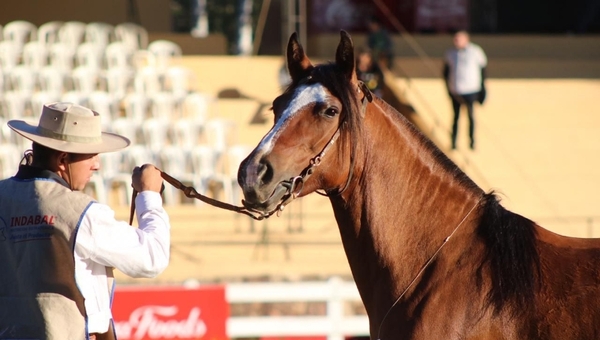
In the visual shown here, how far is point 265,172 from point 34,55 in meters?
12.1

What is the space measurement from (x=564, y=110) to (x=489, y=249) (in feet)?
45.9

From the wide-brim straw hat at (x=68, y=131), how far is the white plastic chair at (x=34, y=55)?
38.5 ft

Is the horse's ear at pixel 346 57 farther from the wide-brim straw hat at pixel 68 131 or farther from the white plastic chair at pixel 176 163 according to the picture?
the white plastic chair at pixel 176 163

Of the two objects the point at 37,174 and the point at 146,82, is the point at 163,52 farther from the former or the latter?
the point at 37,174

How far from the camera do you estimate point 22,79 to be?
46.4ft

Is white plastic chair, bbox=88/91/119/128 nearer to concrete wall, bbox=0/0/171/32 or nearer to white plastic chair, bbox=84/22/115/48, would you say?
white plastic chair, bbox=84/22/115/48

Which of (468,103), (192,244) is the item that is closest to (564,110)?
(468,103)

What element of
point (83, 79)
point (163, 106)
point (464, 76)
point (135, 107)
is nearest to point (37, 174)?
point (135, 107)

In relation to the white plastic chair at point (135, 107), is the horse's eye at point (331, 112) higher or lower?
lower

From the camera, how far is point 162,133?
13492 mm

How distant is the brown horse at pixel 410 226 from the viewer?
3574 mm

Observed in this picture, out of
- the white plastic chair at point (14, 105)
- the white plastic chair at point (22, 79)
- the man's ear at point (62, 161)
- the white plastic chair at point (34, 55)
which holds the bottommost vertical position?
the man's ear at point (62, 161)

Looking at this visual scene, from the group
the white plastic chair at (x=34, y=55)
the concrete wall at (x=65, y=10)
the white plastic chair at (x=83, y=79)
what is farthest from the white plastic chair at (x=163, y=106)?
the concrete wall at (x=65, y=10)

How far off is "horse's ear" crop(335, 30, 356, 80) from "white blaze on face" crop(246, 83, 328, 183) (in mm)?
133
